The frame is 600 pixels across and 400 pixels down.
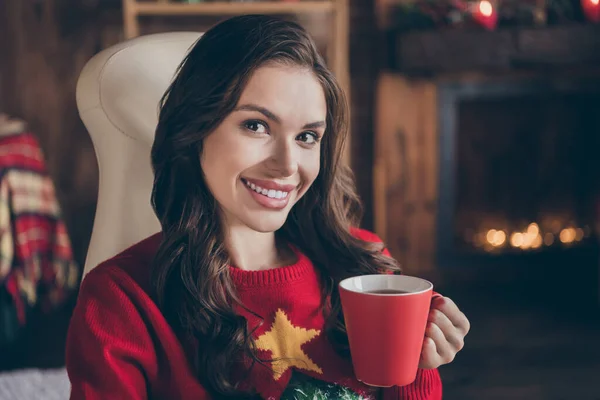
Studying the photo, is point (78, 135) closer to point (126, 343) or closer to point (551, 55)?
point (551, 55)

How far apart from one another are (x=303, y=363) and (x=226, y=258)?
0.15m

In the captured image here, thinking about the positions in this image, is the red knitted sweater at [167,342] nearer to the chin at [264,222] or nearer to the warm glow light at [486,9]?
the chin at [264,222]

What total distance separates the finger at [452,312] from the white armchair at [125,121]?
17.8 inches

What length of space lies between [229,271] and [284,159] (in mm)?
157

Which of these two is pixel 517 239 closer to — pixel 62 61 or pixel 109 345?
pixel 62 61

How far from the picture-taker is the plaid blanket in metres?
2.34

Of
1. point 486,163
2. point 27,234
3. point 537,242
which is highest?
point 486,163

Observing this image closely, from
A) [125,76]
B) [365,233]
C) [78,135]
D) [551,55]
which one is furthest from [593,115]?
[125,76]

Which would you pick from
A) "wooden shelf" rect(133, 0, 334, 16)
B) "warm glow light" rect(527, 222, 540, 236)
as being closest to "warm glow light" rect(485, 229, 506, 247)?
"warm glow light" rect(527, 222, 540, 236)

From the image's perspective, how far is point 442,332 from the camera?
2.45ft

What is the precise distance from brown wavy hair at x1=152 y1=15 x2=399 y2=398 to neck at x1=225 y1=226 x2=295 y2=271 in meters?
0.02

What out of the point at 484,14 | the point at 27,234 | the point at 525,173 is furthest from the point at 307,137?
the point at 525,173

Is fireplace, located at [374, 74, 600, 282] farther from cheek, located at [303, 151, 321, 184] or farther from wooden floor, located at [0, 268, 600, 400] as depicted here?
cheek, located at [303, 151, 321, 184]

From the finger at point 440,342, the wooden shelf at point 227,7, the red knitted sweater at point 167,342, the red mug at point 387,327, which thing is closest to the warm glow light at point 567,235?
the wooden shelf at point 227,7
